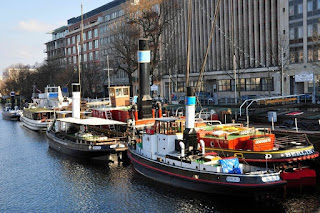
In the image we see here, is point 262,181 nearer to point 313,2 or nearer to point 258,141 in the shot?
point 258,141

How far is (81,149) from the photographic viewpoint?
3022cm

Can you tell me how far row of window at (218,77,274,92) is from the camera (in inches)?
2438

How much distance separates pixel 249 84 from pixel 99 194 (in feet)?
159

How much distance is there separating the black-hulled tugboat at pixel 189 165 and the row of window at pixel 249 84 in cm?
3763

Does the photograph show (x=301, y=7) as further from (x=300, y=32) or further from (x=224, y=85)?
(x=224, y=85)

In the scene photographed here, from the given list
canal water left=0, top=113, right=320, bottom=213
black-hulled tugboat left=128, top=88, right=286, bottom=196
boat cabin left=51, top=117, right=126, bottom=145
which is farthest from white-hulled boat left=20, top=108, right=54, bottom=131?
black-hulled tugboat left=128, top=88, right=286, bottom=196

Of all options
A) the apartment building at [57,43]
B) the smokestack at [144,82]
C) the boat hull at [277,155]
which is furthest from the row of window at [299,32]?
the apartment building at [57,43]

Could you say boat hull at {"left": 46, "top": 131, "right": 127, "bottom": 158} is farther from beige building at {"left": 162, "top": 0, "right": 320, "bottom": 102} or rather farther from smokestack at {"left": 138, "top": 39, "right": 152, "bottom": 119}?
beige building at {"left": 162, "top": 0, "right": 320, "bottom": 102}

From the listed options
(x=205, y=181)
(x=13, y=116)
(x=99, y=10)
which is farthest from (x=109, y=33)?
(x=205, y=181)

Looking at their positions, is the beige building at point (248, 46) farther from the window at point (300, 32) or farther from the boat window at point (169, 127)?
the boat window at point (169, 127)

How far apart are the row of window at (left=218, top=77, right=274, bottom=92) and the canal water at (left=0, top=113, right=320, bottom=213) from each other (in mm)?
37972

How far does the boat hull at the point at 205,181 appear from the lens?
1830cm

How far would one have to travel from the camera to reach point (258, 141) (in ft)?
68.9

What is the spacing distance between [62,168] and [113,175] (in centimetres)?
537
